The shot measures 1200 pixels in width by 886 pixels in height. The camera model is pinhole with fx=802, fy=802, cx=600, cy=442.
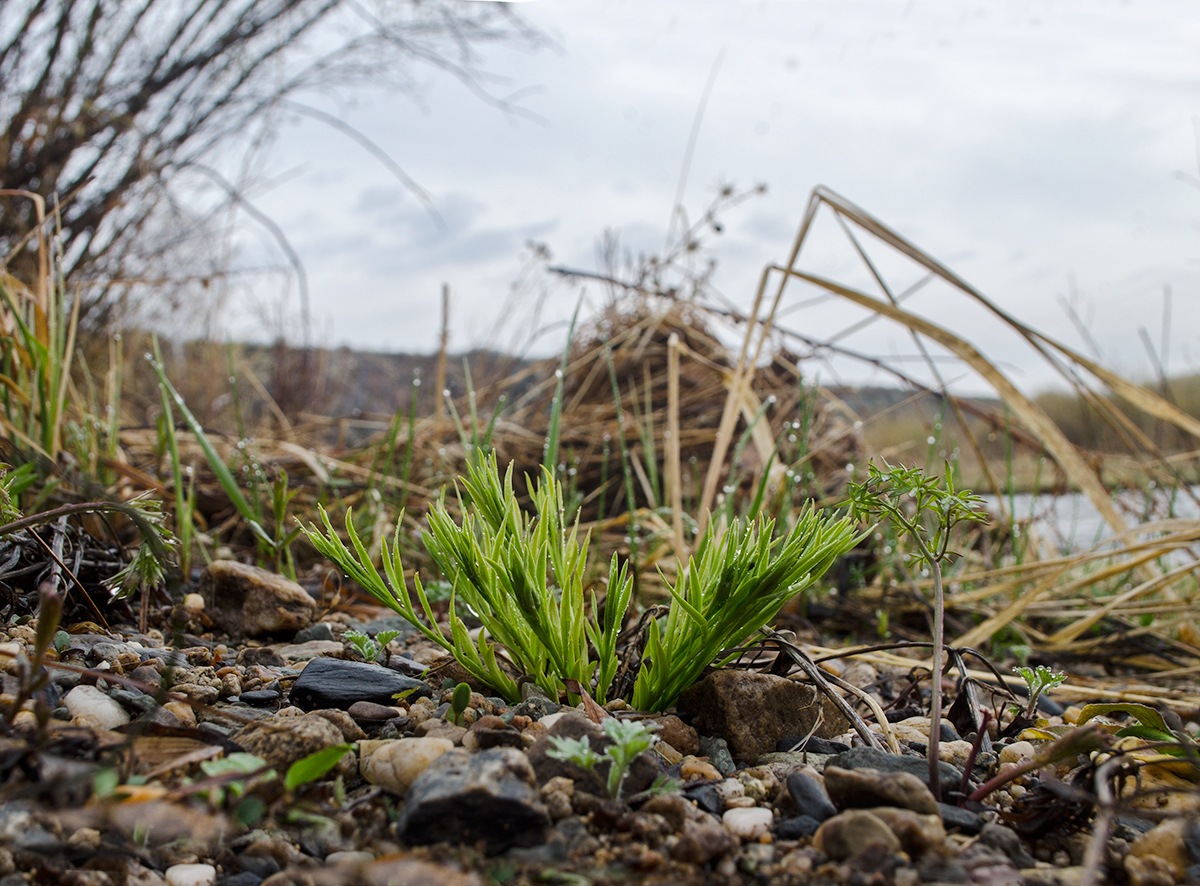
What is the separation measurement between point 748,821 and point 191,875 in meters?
0.46

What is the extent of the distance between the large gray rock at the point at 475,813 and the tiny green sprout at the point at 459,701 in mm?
172

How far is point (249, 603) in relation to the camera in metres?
1.27

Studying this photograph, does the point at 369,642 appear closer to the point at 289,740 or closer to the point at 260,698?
the point at 260,698

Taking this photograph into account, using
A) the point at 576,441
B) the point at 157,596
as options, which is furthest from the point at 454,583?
the point at 576,441

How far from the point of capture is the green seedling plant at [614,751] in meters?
0.68

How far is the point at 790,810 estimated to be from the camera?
742mm

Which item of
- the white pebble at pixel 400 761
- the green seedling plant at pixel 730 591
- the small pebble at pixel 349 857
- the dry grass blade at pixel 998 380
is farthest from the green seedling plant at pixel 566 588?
the dry grass blade at pixel 998 380

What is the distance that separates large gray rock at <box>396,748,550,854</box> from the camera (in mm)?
639

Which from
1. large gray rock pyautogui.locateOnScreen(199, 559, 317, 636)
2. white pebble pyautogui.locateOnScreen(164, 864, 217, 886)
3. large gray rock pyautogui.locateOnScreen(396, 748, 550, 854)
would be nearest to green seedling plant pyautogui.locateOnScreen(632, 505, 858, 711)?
large gray rock pyautogui.locateOnScreen(396, 748, 550, 854)

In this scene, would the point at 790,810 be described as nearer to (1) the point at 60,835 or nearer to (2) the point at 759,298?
(1) the point at 60,835

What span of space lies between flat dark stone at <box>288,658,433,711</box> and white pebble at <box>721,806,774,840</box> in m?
0.40

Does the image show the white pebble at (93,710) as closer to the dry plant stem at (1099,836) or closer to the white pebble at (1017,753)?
the dry plant stem at (1099,836)

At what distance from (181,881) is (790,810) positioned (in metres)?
0.51

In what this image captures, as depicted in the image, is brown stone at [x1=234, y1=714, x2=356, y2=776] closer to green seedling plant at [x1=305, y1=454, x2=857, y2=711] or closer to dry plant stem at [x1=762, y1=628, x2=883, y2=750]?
green seedling plant at [x1=305, y1=454, x2=857, y2=711]
